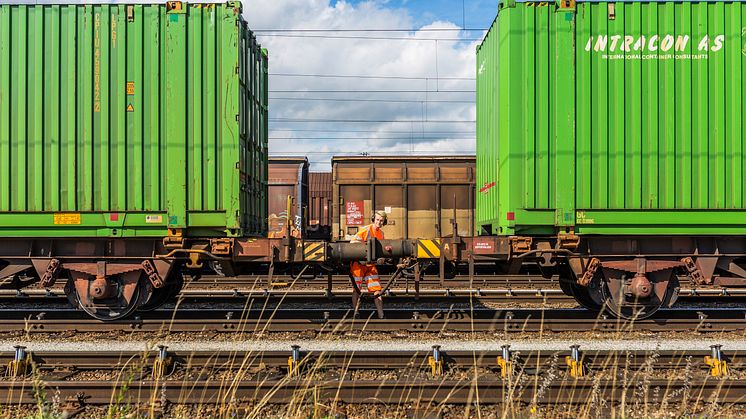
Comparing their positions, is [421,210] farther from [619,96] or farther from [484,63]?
[619,96]

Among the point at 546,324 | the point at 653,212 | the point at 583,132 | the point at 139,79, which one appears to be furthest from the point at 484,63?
the point at 139,79

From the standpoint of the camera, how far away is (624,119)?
7617 mm

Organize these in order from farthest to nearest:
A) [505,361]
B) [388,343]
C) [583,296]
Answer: [583,296] → [388,343] → [505,361]

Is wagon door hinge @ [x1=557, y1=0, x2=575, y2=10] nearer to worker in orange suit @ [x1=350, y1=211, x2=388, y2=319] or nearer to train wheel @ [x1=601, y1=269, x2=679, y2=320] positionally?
train wheel @ [x1=601, y1=269, x2=679, y2=320]

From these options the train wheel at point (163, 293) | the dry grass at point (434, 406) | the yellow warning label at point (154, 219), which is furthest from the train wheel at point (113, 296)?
the dry grass at point (434, 406)

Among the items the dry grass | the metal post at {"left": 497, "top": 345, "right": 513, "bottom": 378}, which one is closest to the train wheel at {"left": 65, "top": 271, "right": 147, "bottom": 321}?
the dry grass

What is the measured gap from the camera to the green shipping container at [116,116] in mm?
7609

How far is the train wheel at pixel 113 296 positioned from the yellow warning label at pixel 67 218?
740mm

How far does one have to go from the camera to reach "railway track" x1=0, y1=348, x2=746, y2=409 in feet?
15.7

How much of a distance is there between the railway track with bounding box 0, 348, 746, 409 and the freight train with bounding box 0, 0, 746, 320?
1.98m

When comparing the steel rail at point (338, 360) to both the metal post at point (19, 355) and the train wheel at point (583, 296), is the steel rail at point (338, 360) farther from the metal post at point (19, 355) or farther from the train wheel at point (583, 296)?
the train wheel at point (583, 296)

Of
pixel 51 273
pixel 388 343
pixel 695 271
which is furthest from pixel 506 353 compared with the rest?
pixel 51 273

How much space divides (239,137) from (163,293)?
265cm

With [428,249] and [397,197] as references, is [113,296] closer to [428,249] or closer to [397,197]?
[428,249]
